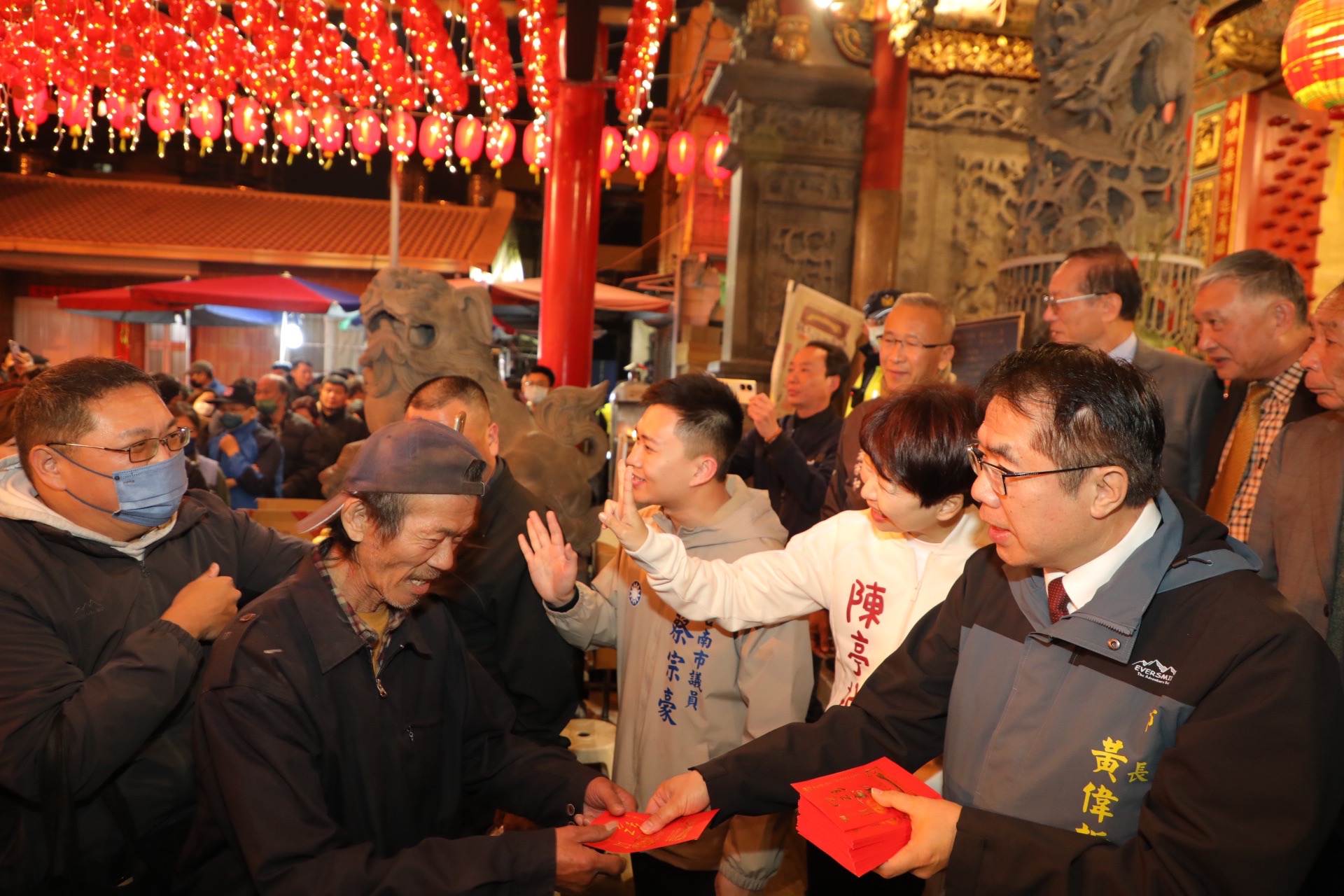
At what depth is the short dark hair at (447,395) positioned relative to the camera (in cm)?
336

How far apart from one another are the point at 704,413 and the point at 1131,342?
1.70 meters

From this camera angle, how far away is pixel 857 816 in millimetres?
1553

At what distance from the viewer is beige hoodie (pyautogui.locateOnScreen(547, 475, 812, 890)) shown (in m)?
2.40

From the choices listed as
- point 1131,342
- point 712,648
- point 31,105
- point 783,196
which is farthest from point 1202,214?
point 31,105

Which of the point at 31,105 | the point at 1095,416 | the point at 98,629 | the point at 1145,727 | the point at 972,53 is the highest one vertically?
the point at 972,53

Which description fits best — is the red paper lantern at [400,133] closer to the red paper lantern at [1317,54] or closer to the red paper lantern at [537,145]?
the red paper lantern at [537,145]

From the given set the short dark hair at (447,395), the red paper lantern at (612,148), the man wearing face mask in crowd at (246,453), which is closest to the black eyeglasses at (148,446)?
the short dark hair at (447,395)

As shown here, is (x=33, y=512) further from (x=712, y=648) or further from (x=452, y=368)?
(x=452, y=368)

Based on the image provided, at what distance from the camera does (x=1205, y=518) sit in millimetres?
1560

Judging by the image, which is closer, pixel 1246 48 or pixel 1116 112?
pixel 1116 112

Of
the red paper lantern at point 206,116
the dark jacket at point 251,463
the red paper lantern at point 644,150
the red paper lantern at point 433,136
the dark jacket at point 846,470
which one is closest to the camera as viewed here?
the dark jacket at point 846,470

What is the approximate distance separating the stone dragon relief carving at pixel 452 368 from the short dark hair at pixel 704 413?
192 cm

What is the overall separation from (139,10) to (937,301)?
6.31m

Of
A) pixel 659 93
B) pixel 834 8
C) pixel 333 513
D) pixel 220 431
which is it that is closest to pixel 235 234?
pixel 659 93
